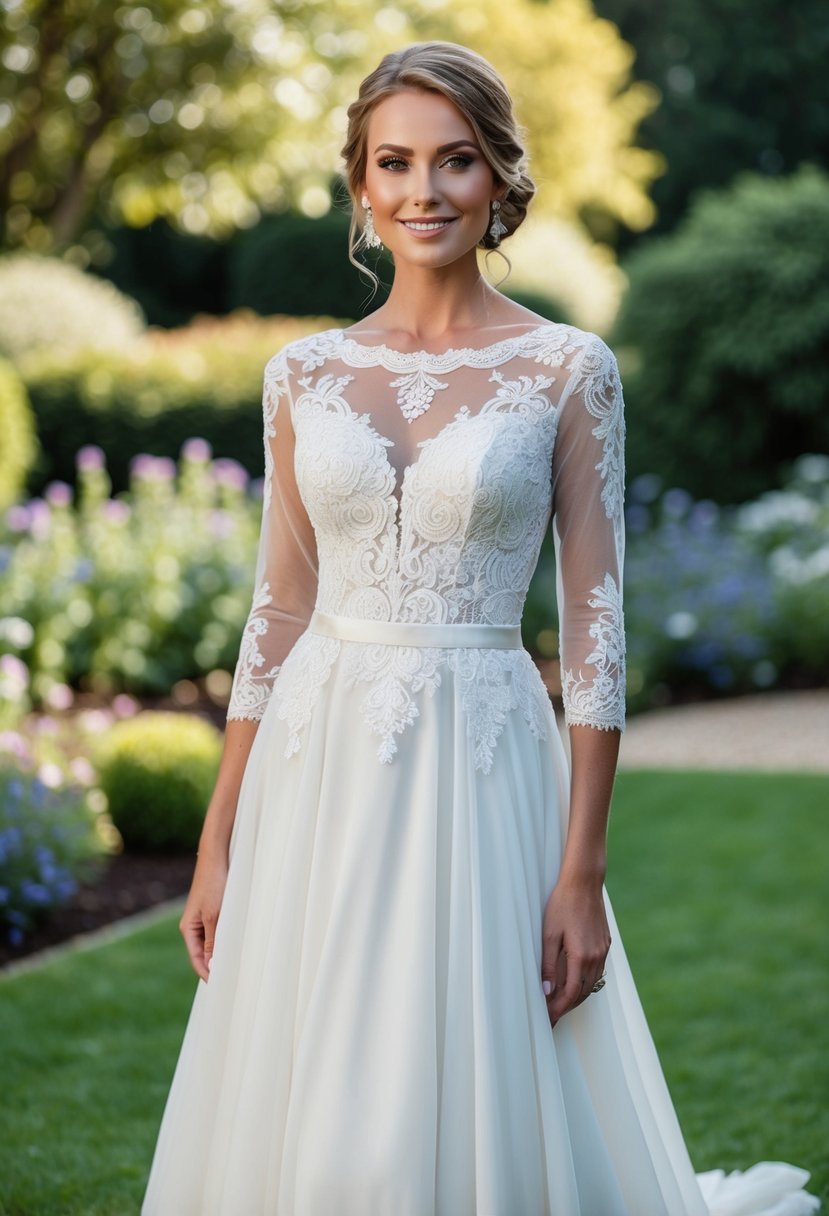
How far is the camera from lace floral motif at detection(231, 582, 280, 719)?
8.51ft

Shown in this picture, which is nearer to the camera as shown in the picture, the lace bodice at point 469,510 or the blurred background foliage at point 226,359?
the lace bodice at point 469,510

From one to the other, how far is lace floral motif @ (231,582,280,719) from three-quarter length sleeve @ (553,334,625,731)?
53cm

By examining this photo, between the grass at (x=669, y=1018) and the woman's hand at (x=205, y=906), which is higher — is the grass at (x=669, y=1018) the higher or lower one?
the lower one

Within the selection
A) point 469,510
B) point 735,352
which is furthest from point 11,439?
point 469,510

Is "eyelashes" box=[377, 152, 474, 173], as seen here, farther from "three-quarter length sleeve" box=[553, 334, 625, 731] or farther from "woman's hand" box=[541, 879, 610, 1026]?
"woman's hand" box=[541, 879, 610, 1026]

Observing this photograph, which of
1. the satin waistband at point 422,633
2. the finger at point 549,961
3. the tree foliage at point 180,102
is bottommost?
the finger at point 549,961

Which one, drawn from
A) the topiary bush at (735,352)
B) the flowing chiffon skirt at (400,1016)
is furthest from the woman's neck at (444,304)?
the topiary bush at (735,352)

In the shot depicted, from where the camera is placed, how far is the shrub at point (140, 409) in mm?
11828

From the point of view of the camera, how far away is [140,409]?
11805mm

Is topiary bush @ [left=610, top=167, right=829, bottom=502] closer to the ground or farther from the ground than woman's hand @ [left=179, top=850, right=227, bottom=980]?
farther from the ground

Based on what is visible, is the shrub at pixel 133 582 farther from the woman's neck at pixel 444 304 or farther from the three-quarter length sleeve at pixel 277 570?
the woman's neck at pixel 444 304

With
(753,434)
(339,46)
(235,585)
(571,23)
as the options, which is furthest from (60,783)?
(571,23)

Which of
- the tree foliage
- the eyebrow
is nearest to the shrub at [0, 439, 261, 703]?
the eyebrow

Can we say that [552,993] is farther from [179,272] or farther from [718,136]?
[718,136]
